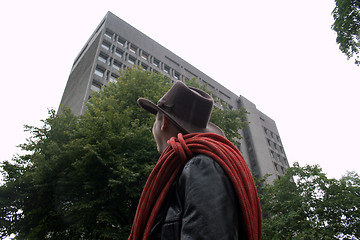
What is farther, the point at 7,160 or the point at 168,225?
the point at 7,160

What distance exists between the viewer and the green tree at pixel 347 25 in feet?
40.2

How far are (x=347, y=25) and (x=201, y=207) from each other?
16.2 metres

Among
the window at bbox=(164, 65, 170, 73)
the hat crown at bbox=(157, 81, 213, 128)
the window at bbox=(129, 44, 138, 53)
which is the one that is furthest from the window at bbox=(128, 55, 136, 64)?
the hat crown at bbox=(157, 81, 213, 128)

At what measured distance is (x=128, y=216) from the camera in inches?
314

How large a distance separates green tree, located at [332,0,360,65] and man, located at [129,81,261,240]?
49.9 ft

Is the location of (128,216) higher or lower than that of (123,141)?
lower

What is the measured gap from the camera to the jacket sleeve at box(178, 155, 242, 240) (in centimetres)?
100

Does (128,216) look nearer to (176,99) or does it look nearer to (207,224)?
(176,99)

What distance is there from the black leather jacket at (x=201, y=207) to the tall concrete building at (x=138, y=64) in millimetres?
19179

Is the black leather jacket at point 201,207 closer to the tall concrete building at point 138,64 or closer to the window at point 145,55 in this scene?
the tall concrete building at point 138,64

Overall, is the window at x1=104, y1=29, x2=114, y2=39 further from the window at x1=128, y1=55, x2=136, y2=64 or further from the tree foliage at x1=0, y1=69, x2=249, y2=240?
the tree foliage at x1=0, y1=69, x2=249, y2=240

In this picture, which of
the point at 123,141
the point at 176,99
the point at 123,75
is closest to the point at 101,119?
the point at 123,141

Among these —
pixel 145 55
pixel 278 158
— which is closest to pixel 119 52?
pixel 145 55

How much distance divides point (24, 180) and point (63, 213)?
1.96m
